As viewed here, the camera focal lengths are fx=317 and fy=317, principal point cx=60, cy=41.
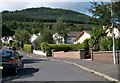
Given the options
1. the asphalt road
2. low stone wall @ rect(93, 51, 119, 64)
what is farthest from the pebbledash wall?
the asphalt road

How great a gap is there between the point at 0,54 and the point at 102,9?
885cm

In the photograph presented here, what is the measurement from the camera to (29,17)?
159 m

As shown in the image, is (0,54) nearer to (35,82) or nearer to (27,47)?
(35,82)

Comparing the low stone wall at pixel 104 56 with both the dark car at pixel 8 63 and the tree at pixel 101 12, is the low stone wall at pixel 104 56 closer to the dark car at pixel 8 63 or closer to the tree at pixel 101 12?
the tree at pixel 101 12

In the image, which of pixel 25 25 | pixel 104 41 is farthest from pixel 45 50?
pixel 25 25

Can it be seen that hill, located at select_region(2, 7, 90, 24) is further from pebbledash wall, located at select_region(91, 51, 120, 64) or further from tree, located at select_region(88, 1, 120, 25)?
tree, located at select_region(88, 1, 120, 25)

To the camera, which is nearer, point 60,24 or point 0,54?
point 0,54

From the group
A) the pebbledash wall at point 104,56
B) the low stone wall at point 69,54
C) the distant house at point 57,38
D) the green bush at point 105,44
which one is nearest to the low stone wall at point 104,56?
the pebbledash wall at point 104,56

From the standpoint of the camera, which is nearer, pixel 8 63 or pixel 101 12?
pixel 8 63

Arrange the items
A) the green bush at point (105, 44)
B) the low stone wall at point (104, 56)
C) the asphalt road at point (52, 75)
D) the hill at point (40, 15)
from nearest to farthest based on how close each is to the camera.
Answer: the asphalt road at point (52, 75) < the low stone wall at point (104, 56) < the green bush at point (105, 44) < the hill at point (40, 15)

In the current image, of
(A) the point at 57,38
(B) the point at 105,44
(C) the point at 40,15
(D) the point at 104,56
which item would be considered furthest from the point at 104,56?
(C) the point at 40,15

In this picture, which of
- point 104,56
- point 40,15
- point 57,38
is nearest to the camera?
point 104,56

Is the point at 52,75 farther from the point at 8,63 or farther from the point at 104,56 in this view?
the point at 104,56

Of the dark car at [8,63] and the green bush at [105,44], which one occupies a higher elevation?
the green bush at [105,44]
